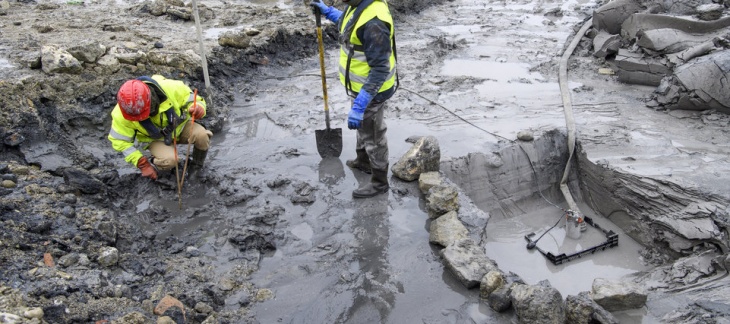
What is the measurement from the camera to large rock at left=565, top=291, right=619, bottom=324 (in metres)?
3.26

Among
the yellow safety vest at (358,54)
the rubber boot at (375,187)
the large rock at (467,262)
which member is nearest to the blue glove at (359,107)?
the yellow safety vest at (358,54)

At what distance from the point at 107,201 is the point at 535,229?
14.3 ft

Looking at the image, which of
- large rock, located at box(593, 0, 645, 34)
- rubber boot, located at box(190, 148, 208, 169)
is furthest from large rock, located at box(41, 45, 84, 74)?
large rock, located at box(593, 0, 645, 34)

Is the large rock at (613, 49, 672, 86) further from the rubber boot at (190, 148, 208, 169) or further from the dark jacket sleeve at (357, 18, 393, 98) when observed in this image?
the rubber boot at (190, 148, 208, 169)

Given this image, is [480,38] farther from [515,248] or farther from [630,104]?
[515,248]

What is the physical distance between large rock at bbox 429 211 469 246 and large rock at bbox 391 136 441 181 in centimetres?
70

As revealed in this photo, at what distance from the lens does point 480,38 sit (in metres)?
9.08

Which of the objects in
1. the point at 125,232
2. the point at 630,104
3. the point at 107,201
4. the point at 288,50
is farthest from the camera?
the point at 288,50

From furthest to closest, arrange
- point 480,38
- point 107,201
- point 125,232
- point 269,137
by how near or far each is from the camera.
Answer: point 480,38 < point 269,137 < point 107,201 < point 125,232

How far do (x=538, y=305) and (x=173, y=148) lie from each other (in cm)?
356

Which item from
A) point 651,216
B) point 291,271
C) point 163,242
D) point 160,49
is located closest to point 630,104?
point 651,216

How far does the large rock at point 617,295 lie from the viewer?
138 inches

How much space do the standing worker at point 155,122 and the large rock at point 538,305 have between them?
317cm

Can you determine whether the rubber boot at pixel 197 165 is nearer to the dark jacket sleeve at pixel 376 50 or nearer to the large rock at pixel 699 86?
the dark jacket sleeve at pixel 376 50
